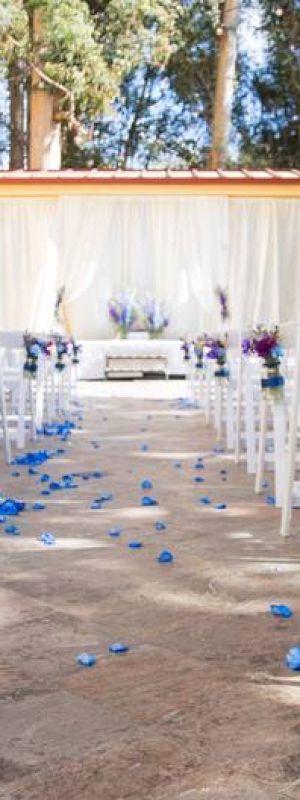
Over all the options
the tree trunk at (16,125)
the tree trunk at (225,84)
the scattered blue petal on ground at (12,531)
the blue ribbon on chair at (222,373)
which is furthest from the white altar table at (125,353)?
the scattered blue petal on ground at (12,531)

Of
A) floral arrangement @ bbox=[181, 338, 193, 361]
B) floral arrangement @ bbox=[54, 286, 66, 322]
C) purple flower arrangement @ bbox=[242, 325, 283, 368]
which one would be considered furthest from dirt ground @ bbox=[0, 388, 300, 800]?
floral arrangement @ bbox=[54, 286, 66, 322]

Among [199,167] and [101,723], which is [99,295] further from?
[101,723]

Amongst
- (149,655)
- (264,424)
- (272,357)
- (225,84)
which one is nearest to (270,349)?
(272,357)

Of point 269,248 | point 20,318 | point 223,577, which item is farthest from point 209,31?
point 223,577

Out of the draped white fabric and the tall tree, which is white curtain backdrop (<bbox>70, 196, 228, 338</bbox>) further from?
the tall tree

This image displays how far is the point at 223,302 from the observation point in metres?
14.4

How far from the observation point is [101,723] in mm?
2148

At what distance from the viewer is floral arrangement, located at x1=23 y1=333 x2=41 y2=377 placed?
258 inches

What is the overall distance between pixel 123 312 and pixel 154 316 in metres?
0.44

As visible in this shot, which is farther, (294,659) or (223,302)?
(223,302)

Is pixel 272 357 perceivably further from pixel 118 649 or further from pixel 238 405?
pixel 118 649

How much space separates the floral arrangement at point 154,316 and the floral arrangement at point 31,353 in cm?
846

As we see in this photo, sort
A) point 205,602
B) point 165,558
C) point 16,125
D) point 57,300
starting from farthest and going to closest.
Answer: point 16,125 → point 57,300 → point 165,558 → point 205,602

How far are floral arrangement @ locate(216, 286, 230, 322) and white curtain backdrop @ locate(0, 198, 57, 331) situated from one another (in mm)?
2424
